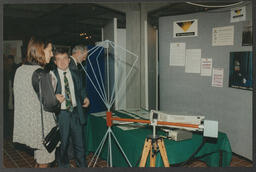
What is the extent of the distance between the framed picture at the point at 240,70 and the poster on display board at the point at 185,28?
0.69 meters

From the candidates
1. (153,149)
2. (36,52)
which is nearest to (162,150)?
(153,149)

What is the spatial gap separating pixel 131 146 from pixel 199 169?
41.9 inches

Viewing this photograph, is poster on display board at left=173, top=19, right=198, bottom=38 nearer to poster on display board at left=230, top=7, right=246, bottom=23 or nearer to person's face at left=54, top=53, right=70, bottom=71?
A: poster on display board at left=230, top=7, right=246, bottom=23

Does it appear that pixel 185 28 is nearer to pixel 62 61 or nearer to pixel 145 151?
pixel 62 61

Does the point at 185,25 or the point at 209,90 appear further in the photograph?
the point at 185,25

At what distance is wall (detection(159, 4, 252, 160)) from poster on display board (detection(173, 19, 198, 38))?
2.4 inches

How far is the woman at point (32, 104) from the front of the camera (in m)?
2.49

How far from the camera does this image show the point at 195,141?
2.29m

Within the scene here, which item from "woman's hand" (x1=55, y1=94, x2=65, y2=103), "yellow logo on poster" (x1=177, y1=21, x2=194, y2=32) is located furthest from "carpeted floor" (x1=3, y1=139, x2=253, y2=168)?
"yellow logo on poster" (x1=177, y1=21, x2=194, y2=32)

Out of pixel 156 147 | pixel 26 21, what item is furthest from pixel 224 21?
pixel 26 21

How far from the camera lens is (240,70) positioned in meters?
3.28

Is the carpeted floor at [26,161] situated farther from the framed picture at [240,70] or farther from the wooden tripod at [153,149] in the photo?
the wooden tripod at [153,149]

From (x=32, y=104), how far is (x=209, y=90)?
251cm

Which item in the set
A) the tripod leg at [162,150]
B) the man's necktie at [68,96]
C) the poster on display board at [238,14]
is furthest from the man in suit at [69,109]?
the poster on display board at [238,14]
